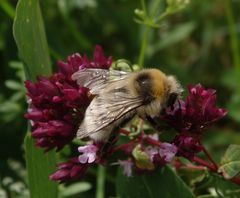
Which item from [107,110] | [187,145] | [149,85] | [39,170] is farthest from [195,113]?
[39,170]

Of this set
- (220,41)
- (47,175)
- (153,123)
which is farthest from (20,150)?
(220,41)

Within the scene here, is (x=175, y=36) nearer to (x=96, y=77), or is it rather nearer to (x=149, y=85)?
(x=96, y=77)

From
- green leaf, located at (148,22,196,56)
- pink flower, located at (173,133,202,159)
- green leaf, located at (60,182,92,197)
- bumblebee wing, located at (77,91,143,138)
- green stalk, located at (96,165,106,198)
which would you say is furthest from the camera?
green leaf, located at (148,22,196,56)

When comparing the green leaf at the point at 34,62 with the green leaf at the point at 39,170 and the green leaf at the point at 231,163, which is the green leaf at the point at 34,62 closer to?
the green leaf at the point at 39,170

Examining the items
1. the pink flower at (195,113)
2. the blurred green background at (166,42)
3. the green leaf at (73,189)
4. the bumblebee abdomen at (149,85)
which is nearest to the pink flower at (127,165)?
the pink flower at (195,113)

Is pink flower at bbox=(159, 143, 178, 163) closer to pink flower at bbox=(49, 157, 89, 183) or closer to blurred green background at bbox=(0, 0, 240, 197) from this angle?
pink flower at bbox=(49, 157, 89, 183)

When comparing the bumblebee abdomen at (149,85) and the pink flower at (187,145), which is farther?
the pink flower at (187,145)

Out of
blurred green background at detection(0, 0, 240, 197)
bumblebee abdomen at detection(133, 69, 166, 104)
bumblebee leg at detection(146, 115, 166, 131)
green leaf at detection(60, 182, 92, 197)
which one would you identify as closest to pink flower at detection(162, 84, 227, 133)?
bumblebee leg at detection(146, 115, 166, 131)
